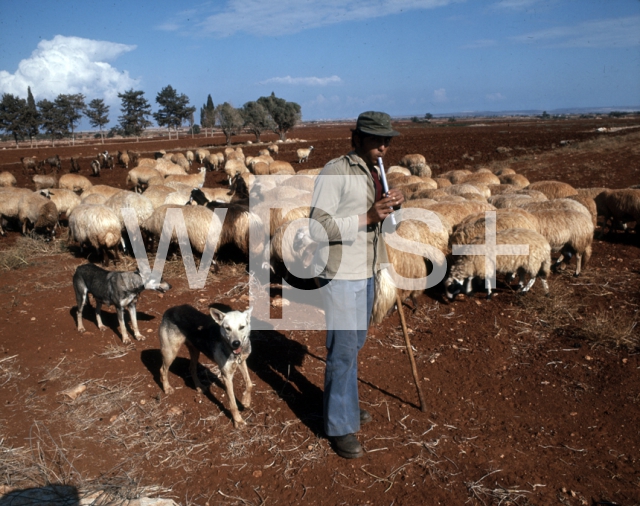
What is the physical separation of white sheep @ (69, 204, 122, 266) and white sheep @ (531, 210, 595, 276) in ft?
26.3

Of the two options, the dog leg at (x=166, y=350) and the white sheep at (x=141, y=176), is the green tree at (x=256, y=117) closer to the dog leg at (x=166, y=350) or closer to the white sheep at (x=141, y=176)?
the white sheep at (x=141, y=176)

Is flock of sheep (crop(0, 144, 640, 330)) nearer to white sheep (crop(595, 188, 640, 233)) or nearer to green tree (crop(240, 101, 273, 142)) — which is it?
white sheep (crop(595, 188, 640, 233))

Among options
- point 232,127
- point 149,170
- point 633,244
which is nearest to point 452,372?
point 633,244

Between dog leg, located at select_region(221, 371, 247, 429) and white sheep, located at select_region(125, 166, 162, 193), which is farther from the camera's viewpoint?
white sheep, located at select_region(125, 166, 162, 193)

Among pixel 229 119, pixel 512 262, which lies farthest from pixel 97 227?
pixel 229 119

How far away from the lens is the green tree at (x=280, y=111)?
61.8 metres

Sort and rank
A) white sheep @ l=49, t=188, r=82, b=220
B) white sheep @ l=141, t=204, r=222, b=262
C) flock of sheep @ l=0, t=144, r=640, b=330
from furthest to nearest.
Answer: white sheep @ l=49, t=188, r=82, b=220, white sheep @ l=141, t=204, r=222, b=262, flock of sheep @ l=0, t=144, r=640, b=330

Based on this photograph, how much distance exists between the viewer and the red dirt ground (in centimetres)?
322

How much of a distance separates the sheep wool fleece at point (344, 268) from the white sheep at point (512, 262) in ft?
11.3

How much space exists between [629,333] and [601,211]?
6204 mm

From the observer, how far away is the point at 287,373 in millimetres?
4801

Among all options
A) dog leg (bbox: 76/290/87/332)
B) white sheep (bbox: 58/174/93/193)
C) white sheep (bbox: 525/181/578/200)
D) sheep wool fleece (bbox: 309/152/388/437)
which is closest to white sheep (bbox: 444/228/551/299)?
sheep wool fleece (bbox: 309/152/388/437)

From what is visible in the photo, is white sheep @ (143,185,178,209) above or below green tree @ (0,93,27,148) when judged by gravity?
below

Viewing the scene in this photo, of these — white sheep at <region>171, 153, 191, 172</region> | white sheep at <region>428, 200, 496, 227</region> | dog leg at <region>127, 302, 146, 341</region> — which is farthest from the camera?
white sheep at <region>171, 153, 191, 172</region>
